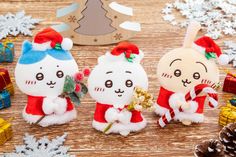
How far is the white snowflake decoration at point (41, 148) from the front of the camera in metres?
1.47

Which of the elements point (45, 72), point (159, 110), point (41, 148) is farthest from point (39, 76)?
point (159, 110)

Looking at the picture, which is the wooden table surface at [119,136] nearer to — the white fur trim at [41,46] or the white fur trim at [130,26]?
the white fur trim at [130,26]

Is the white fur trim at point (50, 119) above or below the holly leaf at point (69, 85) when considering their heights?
below

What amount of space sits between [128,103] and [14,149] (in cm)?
40

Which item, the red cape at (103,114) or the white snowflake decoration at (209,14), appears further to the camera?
the white snowflake decoration at (209,14)

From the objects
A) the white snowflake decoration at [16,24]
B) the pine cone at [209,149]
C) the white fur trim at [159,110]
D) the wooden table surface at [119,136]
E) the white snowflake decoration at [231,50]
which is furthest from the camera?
the white snowflake decoration at [16,24]

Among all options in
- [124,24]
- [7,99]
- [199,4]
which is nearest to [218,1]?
[199,4]

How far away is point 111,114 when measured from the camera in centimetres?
152

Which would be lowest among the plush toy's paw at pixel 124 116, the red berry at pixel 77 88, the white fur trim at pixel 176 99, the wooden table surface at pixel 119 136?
the wooden table surface at pixel 119 136

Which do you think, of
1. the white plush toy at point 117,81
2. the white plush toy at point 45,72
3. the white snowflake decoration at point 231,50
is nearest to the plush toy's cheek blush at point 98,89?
the white plush toy at point 117,81

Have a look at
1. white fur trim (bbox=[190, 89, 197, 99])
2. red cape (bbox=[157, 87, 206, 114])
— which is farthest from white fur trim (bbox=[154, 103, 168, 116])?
white fur trim (bbox=[190, 89, 197, 99])

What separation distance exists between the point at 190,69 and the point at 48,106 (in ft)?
1.60

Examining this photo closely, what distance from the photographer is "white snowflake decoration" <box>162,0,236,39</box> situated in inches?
87.4

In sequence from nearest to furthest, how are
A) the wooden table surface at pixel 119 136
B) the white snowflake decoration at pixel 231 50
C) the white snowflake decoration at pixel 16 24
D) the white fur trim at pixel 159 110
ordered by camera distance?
the wooden table surface at pixel 119 136 → the white fur trim at pixel 159 110 → the white snowflake decoration at pixel 231 50 → the white snowflake decoration at pixel 16 24
